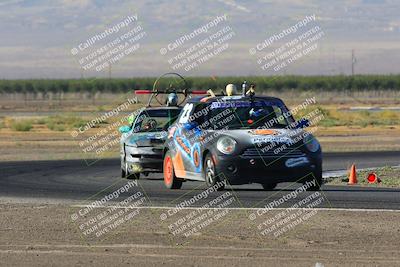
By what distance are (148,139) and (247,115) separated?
4.13 meters

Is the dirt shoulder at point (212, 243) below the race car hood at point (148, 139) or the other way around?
the other way around

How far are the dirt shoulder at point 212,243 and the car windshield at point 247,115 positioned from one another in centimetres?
334

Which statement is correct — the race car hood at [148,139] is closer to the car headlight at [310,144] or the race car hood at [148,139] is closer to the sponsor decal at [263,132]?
the sponsor decal at [263,132]

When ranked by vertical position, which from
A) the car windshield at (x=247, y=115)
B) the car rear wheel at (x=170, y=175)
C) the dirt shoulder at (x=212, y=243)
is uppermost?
the dirt shoulder at (x=212, y=243)

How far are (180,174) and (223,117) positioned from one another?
4.83 ft

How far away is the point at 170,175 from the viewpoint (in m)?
21.4

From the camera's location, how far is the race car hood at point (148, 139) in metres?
23.7

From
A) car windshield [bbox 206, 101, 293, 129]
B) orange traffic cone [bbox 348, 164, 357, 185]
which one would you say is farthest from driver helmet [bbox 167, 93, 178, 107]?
car windshield [bbox 206, 101, 293, 129]

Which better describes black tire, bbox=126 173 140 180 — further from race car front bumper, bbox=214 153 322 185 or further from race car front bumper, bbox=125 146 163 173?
race car front bumper, bbox=214 153 322 185

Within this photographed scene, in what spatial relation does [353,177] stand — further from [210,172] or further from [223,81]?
[223,81]

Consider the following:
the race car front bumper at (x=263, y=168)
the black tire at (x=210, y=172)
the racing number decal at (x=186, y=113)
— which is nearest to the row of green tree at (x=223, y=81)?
the racing number decal at (x=186, y=113)

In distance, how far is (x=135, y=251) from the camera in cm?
1295

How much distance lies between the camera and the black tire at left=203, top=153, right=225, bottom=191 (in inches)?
757

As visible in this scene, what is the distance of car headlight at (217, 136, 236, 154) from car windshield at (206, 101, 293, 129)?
0.73 m
